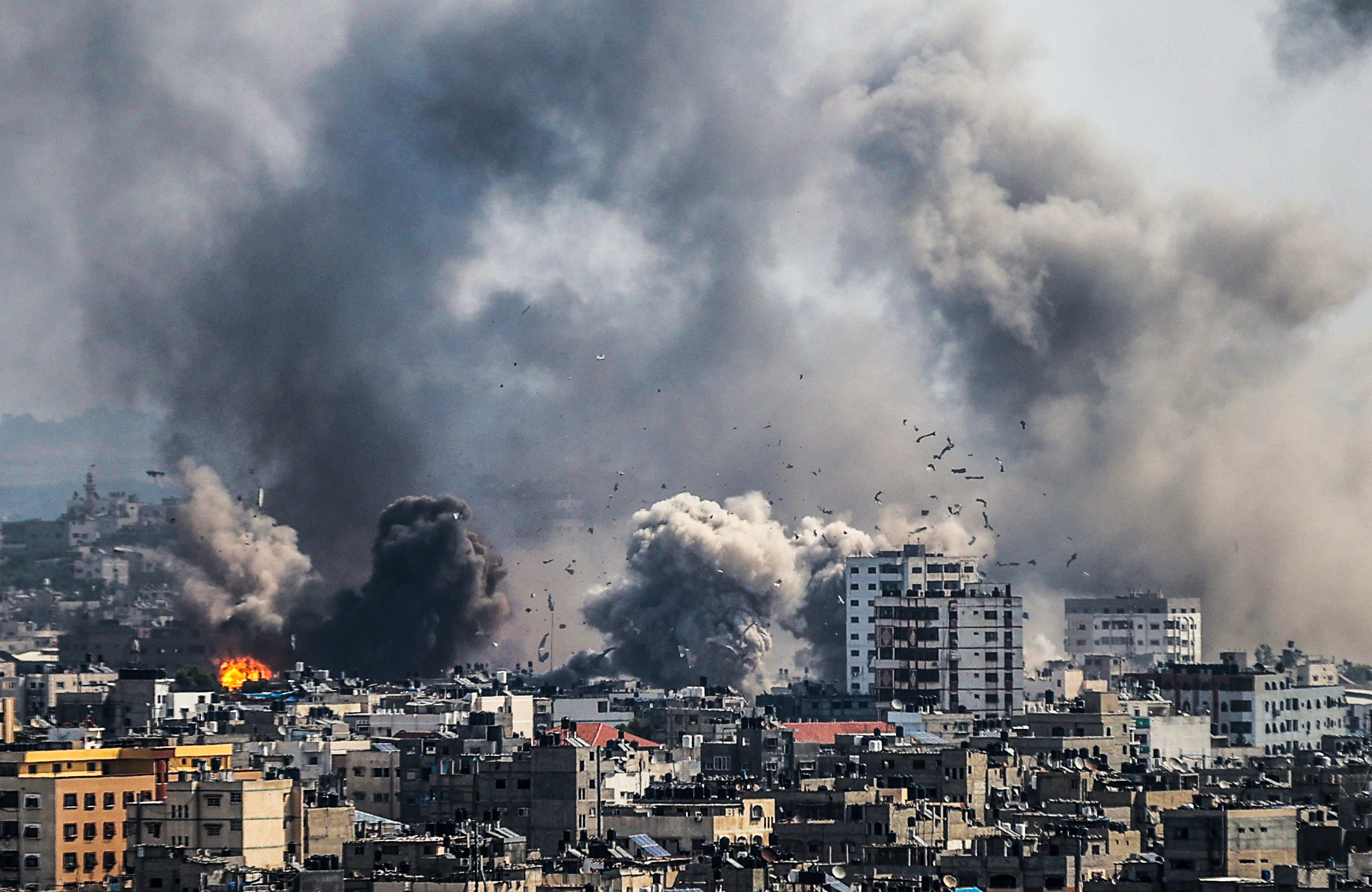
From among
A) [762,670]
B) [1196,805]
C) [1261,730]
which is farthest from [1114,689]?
[1196,805]

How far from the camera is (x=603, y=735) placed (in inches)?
5059

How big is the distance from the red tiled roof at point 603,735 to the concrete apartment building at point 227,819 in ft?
111

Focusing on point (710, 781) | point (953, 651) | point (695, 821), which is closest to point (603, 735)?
point (710, 781)

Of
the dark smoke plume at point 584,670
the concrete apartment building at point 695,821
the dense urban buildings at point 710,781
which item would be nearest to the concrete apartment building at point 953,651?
the dense urban buildings at point 710,781

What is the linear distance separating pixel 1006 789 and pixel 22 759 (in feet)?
104

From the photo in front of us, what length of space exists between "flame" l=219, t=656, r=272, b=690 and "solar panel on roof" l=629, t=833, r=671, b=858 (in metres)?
75.2

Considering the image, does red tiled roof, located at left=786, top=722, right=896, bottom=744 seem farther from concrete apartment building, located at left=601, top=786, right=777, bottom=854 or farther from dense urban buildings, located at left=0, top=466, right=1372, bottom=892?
concrete apartment building, located at left=601, top=786, right=777, bottom=854

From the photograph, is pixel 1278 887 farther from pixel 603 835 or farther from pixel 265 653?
pixel 265 653

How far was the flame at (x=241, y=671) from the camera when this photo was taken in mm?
170000

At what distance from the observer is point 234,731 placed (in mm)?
119500

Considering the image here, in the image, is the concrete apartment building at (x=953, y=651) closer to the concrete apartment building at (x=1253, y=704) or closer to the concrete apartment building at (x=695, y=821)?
the concrete apartment building at (x=1253, y=704)

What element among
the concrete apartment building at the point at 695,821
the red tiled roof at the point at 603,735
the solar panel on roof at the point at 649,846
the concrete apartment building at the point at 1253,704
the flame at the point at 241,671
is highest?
the flame at the point at 241,671

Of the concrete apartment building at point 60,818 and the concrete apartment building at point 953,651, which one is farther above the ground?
the concrete apartment building at point 953,651

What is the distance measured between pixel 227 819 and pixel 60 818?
503 cm
